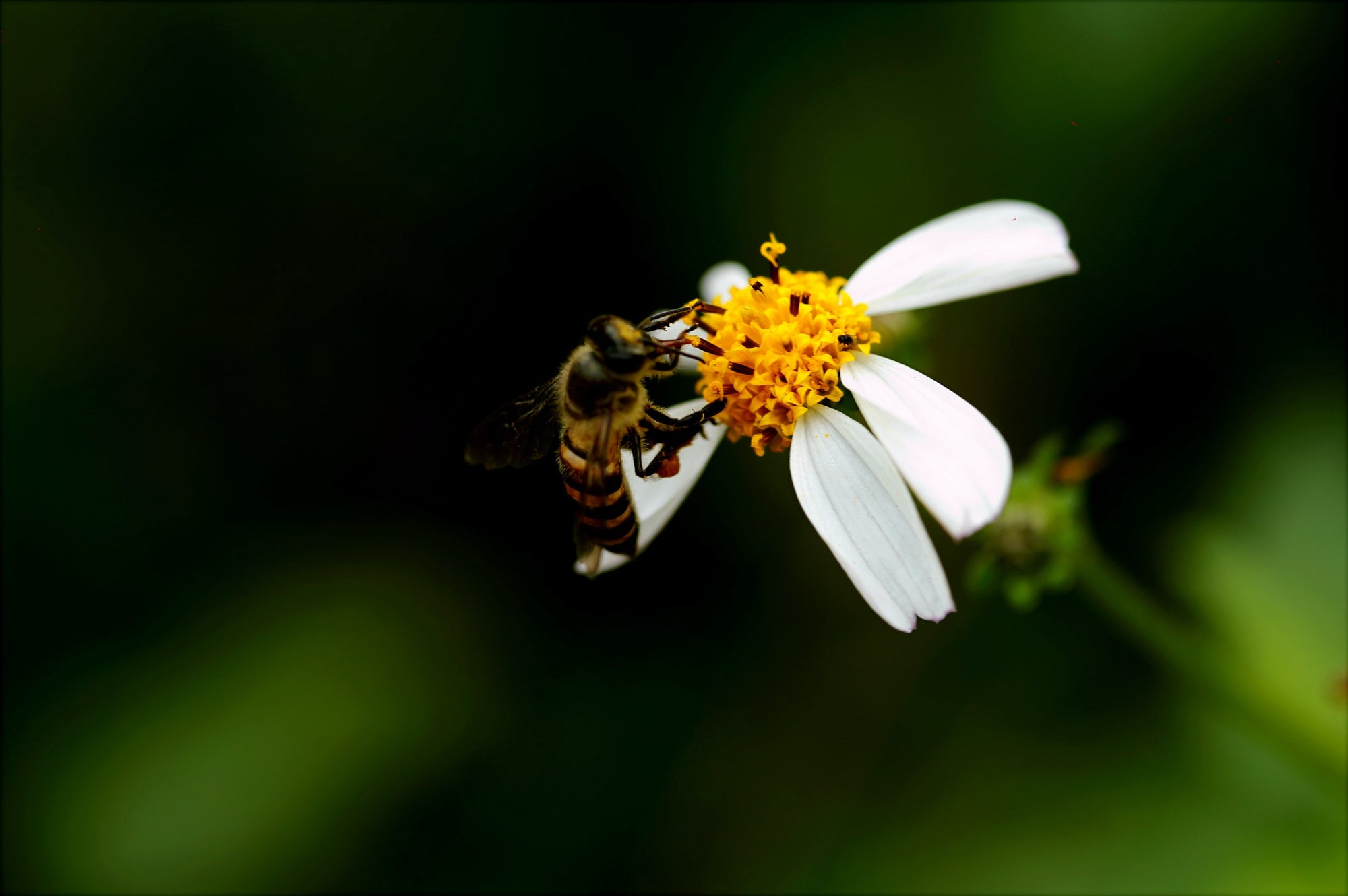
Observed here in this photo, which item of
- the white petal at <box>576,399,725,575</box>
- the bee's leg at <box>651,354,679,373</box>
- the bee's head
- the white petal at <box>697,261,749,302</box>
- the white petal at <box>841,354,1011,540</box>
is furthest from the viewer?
the white petal at <box>697,261,749,302</box>

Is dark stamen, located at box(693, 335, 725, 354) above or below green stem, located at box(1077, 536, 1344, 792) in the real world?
above

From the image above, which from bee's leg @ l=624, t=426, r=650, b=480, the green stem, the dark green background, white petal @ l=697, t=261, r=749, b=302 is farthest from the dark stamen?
the dark green background

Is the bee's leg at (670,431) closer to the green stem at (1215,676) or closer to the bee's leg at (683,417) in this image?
the bee's leg at (683,417)

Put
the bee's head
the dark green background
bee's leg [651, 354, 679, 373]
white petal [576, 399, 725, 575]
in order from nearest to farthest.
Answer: the bee's head, bee's leg [651, 354, 679, 373], white petal [576, 399, 725, 575], the dark green background

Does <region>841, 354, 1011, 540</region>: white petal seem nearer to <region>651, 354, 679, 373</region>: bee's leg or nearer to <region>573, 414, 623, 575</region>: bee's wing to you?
<region>651, 354, 679, 373</region>: bee's leg

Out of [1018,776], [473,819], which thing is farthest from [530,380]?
[1018,776]

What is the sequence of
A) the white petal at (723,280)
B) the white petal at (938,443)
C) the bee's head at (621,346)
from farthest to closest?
the white petal at (723,280), the bee's head at (621,346), the white petal at (938,443)

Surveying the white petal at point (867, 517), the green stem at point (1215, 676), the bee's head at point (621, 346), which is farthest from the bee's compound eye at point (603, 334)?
the green stem at point (1215, 676)
